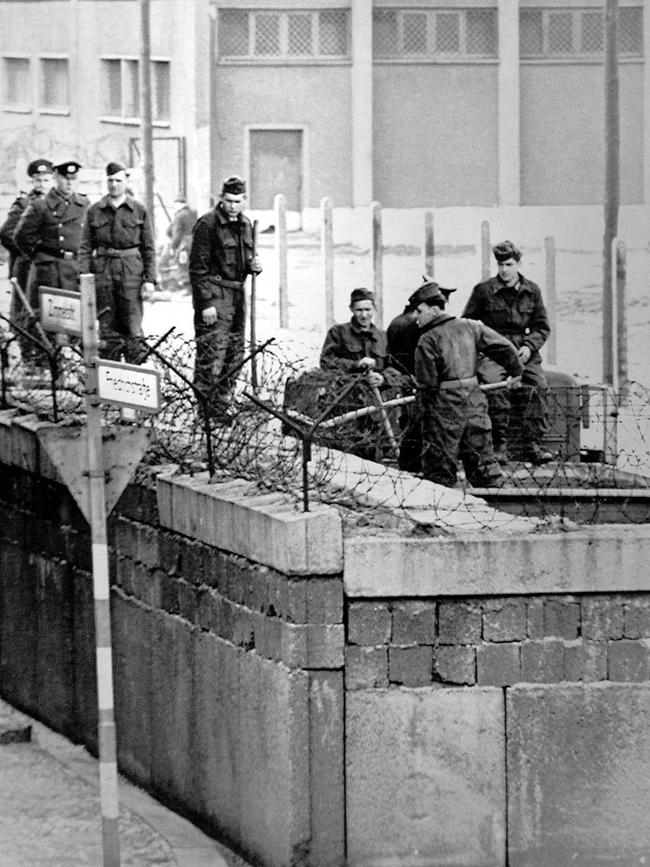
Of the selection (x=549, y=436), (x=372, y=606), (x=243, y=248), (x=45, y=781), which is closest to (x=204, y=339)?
(x=243, y=248)

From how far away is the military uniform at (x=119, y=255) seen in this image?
17.2 meters

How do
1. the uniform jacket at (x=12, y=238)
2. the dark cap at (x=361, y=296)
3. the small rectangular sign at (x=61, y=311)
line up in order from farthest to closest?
1. the uniform jacket at (x=12, y=238)
2. the dark cap at (x=361, y=296)
3. the small rectangular sign at (x=61, y=311)

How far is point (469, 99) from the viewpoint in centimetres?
1902

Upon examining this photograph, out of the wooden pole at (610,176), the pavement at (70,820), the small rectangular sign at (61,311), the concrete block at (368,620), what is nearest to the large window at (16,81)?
the wooden pole at (610,176)

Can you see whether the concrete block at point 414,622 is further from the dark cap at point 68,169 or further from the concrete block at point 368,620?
the dark cap at point 68,169

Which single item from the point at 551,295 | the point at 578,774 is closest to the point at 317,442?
the point at 578,774

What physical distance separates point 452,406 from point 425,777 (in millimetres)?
2786

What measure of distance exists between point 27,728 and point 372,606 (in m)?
3.80

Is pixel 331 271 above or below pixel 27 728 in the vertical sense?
above

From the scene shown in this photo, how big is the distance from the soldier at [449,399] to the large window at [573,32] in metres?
4.43

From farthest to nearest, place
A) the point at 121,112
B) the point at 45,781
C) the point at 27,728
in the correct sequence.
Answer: the point at 121,112 < the point at 27,728 < the point at 45,781

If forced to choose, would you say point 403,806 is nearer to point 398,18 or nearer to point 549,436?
point 549,436

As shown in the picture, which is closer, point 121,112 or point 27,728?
point 27,728

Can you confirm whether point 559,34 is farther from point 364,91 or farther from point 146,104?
point 146,104
